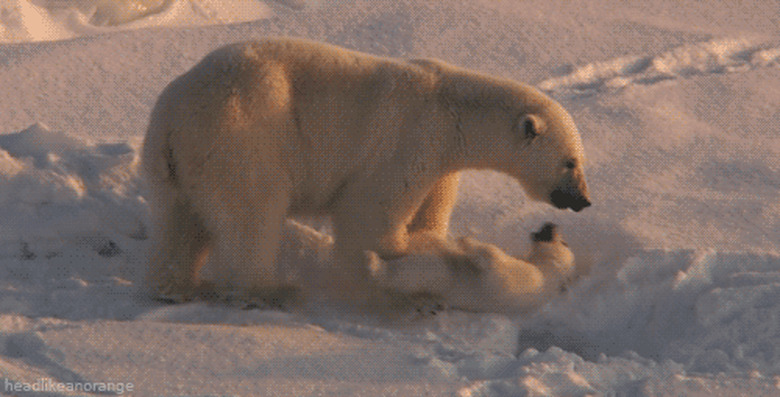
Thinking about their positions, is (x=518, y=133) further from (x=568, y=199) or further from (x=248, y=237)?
(x=248, y=237)

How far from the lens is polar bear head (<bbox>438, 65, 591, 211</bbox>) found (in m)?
→ 4.06

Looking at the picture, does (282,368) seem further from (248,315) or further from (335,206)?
(335,206)

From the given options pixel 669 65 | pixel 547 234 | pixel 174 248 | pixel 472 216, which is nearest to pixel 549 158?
pixel 547 234

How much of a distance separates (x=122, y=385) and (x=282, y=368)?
0.49m

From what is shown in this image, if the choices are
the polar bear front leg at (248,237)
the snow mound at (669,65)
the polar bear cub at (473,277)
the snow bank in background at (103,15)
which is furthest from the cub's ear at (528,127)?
the snow bank in background at (103,15)

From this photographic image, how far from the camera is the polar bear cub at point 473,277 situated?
13.4 ft

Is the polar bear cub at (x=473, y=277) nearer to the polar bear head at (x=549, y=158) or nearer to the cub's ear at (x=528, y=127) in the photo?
the polar bear head at (x=549, y=158)

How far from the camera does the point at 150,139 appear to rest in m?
3.89

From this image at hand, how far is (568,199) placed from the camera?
4168 mm

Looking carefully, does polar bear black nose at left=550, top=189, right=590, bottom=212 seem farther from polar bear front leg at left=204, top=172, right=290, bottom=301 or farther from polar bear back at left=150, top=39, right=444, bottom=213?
polar bear front leg at left=204, top=172, right=290, bottom=301

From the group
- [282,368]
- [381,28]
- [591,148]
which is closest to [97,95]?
[381,28]

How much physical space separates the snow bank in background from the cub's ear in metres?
3.77

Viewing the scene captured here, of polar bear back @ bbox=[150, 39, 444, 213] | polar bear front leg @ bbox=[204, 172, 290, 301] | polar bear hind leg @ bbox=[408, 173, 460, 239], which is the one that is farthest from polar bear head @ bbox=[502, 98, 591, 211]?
polar bear front leg @ bbox=[204, 172, 290, 301]

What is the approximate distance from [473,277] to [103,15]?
4.07 metres
